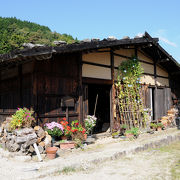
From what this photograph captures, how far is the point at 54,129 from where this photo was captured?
21.3 ft

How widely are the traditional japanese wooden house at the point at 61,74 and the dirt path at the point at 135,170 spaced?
8.02ft

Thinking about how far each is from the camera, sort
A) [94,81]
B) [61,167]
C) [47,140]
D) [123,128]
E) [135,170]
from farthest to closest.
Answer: [123,128]
[94,81]
[47,140]
[135,170]
[61,167]

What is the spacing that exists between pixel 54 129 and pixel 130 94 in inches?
169

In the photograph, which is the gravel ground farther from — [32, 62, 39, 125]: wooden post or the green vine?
the green vine

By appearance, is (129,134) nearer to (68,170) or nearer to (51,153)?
(51,153)

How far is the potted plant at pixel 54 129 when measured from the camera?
6.49m

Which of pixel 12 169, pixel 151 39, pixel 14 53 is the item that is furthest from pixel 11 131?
pixel 151 39

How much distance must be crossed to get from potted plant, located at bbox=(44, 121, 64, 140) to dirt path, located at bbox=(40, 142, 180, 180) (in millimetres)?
1905

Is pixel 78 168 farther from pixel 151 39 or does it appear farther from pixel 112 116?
pixel 151 39

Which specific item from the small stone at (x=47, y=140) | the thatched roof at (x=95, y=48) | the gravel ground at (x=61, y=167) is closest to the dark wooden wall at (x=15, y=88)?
the thatched roof at (x=95, y=48)

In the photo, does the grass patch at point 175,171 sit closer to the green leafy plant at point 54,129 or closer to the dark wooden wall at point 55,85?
the green leafy plant at point 54,129

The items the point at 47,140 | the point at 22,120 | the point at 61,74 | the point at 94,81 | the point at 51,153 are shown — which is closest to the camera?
the point at 51,153

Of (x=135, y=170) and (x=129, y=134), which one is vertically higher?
(x=129, y=134)

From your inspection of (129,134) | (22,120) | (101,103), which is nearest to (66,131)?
(22,120)
